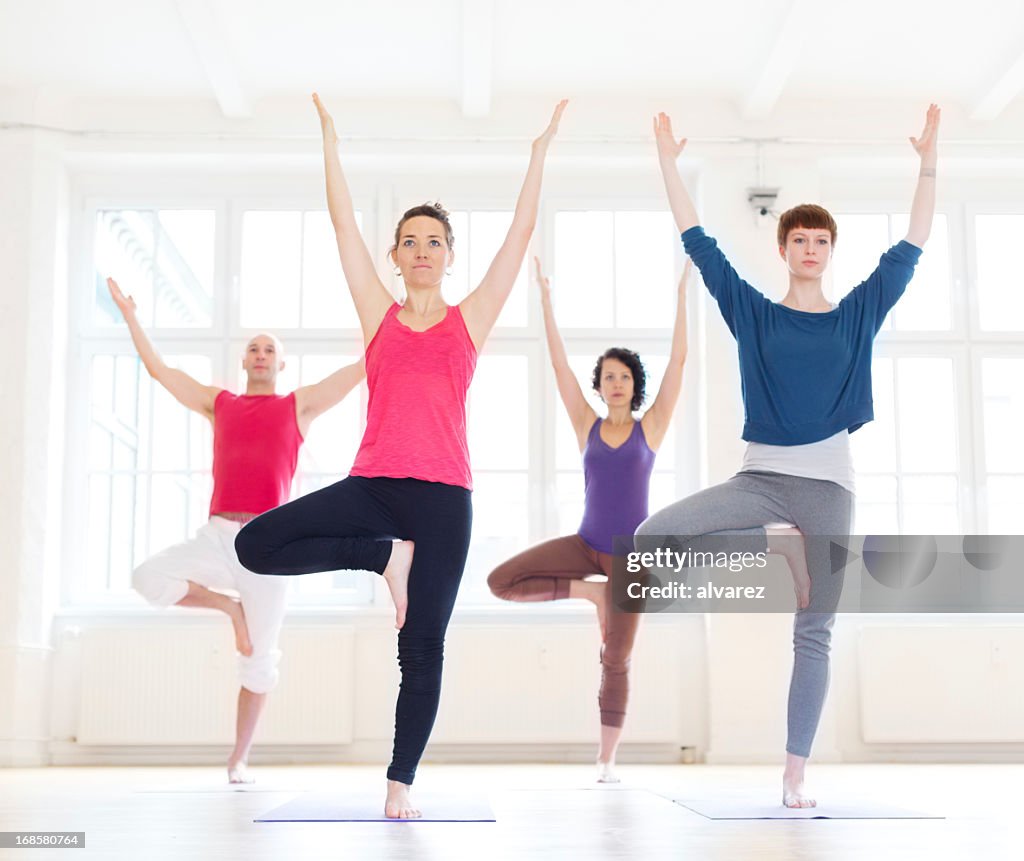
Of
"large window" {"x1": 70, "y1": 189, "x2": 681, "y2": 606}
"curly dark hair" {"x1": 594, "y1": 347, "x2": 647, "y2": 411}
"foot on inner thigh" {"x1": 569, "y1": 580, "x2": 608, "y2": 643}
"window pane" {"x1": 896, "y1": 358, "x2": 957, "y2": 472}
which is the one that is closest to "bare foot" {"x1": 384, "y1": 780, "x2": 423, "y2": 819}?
"foot on inner thigh" {"x1": 569, "y1": 580, "x2": 608, "y2": 643}

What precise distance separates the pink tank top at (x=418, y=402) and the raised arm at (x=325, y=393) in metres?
1.27

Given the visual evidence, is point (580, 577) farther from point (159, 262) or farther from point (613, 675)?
point (159, 262)

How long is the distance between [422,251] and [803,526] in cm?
124

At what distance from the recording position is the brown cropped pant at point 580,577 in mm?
4453

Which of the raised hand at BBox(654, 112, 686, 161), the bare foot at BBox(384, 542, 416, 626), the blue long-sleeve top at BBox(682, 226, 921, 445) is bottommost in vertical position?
the bare foot at BBox(384, 542, 416, 626)

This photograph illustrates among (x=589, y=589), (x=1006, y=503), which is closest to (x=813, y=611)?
(x=589, y=589)

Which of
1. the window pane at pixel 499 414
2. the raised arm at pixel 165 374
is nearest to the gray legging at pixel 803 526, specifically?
the raised arm at pixel 165 374

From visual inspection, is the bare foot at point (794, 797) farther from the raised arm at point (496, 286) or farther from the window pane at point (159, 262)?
the window pane at point (159, 262)

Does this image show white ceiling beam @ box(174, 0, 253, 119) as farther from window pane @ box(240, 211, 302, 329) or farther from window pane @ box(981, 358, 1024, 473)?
window pane @ box(981, 358, 1024, 473)

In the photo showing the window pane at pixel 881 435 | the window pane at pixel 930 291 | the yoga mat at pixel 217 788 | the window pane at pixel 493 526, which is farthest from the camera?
the window pane at pixel 930 291

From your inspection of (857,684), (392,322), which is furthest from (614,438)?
(857,684)

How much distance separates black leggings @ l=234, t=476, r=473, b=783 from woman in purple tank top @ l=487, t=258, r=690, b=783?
149cm

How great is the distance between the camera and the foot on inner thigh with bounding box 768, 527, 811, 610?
128 inches

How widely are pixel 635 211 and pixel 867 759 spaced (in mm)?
3026
